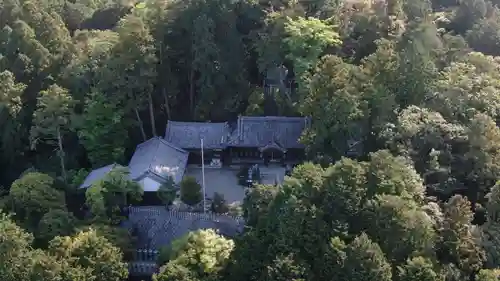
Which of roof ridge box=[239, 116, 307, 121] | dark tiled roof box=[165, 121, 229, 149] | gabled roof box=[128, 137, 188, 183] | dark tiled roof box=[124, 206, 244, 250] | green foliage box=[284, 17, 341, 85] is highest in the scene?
green foliage box=[284, 17, 341, 85]

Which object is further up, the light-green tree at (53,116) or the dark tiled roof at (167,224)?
the light-green tree at (53,116)

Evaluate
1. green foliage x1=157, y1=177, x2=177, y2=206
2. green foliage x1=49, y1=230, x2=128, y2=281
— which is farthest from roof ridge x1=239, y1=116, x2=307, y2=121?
green foliage x1=49, y1=230, x2=128, y2=281

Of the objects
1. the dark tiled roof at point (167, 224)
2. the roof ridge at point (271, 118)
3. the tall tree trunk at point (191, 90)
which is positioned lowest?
the dark tiled roof at point (167, 224)

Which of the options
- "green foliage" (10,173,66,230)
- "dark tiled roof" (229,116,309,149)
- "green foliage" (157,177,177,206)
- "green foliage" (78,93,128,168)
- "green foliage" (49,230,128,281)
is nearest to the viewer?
"green foliage" (49,230,128,281)

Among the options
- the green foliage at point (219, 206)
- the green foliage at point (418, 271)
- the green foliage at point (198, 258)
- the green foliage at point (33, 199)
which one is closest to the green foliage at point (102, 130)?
the green foliage at point (33, 199)

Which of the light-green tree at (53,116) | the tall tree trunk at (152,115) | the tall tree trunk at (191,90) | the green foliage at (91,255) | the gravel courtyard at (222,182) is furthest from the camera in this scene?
the tall tree trunk at (191,90)

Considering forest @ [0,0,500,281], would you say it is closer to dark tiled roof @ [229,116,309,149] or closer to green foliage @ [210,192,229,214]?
dark tiled roof @ [229,116,309,149]

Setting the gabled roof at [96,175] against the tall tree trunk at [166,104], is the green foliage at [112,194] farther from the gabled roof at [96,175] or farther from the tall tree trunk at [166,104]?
the tall tree trunk at [166,104]

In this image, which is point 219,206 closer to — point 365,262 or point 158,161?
point 158,161
